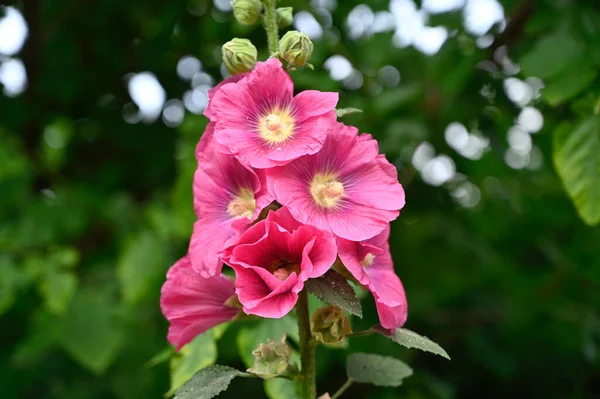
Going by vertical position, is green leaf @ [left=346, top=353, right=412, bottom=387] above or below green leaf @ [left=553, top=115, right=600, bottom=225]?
below

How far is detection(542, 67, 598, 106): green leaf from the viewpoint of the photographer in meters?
1.25

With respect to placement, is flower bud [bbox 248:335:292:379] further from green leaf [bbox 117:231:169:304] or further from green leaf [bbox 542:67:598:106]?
green leaf [bbox 117:231:169:304]

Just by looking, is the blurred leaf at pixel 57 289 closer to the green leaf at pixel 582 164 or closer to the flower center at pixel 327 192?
the flower center at pixel 327 192

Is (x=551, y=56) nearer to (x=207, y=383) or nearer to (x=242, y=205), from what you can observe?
(x=242, y=205)

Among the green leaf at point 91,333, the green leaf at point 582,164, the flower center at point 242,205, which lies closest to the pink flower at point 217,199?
the flower center at point 242,205

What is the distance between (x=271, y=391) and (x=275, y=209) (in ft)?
1.46

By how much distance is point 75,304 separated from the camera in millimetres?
1784

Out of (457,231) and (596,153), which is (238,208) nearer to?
(596,153)

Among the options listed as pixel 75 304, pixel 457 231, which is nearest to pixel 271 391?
pixel 75 304

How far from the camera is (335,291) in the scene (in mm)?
737

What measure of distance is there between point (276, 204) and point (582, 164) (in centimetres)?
69

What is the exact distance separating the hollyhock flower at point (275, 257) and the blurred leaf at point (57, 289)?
95cm

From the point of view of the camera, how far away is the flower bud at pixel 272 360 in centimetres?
80

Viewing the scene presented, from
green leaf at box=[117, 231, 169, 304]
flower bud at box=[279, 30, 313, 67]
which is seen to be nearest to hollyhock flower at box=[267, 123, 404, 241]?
flower bud at box=[279, 30, 313, 67]
